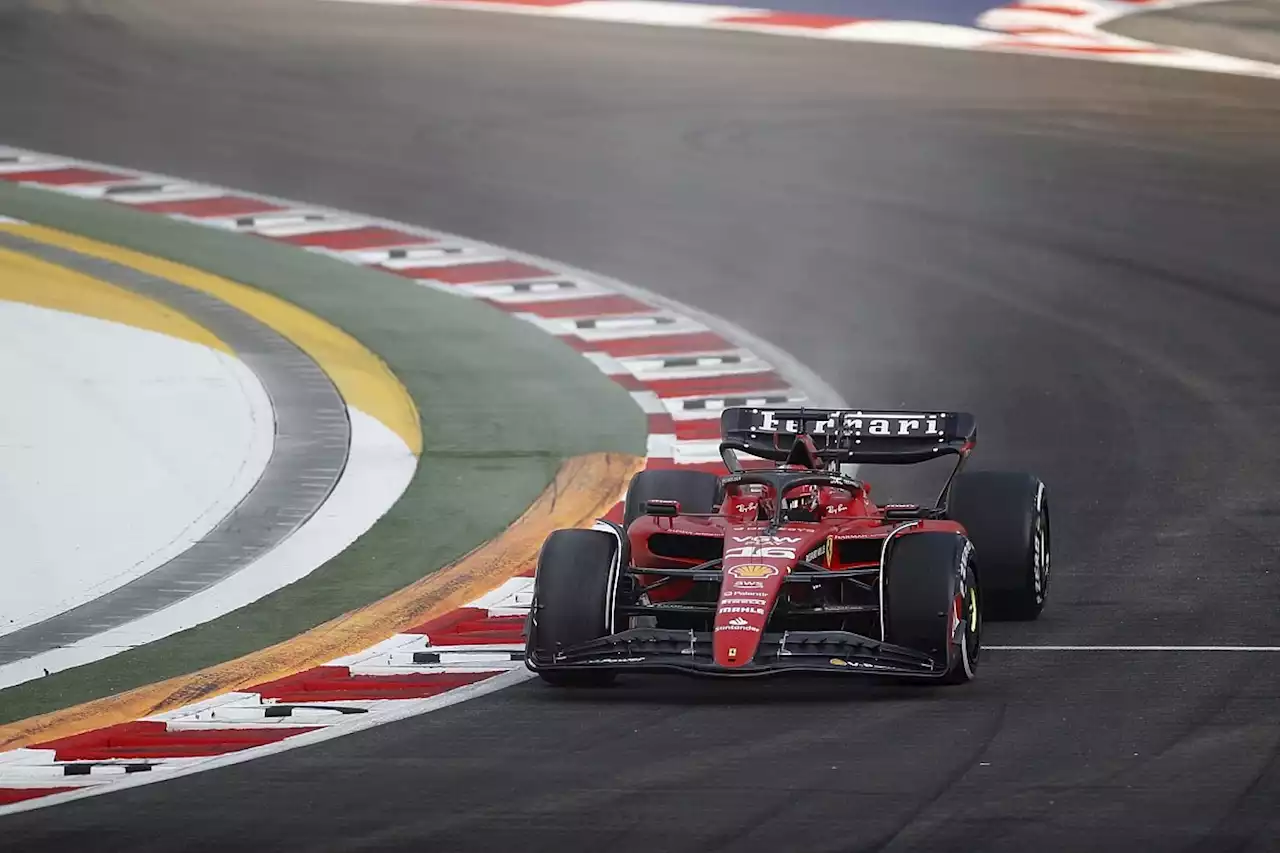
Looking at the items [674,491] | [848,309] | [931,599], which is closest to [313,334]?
[848,309]

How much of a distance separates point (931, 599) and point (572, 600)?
1573 mm

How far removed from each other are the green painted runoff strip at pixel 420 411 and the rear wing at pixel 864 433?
1957mm

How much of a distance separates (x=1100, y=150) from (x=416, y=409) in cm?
893

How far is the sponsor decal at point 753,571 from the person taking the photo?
37.3 ft

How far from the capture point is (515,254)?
21.6 m

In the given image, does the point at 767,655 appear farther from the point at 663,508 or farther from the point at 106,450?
the point at 106,450

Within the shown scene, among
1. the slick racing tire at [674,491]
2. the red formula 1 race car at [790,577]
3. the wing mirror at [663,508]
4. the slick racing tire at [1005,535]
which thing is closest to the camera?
the red formula 1 race car at [790,577]

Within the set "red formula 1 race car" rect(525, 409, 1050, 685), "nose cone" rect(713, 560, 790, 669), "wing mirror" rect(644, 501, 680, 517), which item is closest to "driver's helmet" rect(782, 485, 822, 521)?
"red formula 1 race car" rect(525, 409, 1050, 685)

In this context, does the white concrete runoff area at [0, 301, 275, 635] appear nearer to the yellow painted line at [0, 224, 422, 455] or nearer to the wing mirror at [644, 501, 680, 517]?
the yellow painted line at [0, 224, 422, 455]

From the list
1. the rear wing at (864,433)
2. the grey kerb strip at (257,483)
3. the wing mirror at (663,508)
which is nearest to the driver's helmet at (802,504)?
the wing mirror at (663,508)

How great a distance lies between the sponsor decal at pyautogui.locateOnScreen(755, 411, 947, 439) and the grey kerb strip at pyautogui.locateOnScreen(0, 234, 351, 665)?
300 centimetres

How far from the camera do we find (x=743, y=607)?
1116 cm

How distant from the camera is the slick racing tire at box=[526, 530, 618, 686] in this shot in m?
11.5

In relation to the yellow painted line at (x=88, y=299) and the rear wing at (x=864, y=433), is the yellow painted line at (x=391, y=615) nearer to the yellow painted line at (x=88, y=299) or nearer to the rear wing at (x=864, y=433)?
the rear wing at (x=864, y=433)
